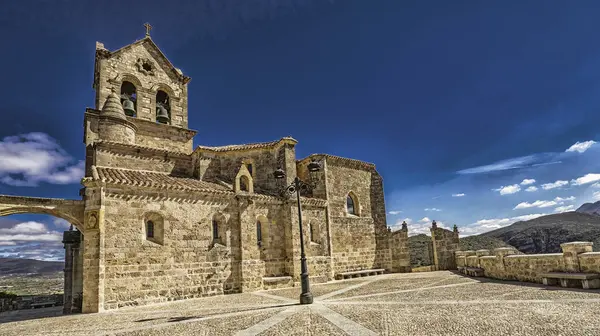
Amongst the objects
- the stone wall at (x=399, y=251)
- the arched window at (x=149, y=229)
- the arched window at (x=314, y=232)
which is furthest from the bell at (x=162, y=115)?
the stone wall at (x=399, y=251)

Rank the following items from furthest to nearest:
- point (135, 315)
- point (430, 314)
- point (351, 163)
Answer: point (351, 163) < point (135, 315) < point (430, 314)

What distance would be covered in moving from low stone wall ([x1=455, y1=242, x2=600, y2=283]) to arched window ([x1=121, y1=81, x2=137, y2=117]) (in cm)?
2043

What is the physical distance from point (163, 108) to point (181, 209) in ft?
29.2

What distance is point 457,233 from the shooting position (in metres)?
21.2

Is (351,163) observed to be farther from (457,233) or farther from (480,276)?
(480,276)

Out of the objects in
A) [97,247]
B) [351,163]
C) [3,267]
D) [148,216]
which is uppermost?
[351,163]

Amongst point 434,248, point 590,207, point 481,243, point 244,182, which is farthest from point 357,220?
point 590,207

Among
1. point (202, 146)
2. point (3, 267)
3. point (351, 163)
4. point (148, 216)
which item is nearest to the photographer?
point (148, 216)

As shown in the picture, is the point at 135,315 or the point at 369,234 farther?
the point at 369,234

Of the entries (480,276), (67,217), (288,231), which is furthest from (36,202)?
A: (480,276)

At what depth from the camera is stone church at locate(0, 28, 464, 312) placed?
40.1 ft

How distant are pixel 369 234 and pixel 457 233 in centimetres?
563

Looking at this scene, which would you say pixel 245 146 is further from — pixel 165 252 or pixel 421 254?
pixel 421 254

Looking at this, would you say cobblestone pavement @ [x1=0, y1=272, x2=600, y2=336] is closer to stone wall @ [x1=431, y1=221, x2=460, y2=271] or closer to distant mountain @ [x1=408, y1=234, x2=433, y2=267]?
stone wall @ [x1=431, y1=221, x2=460, y2=271]
